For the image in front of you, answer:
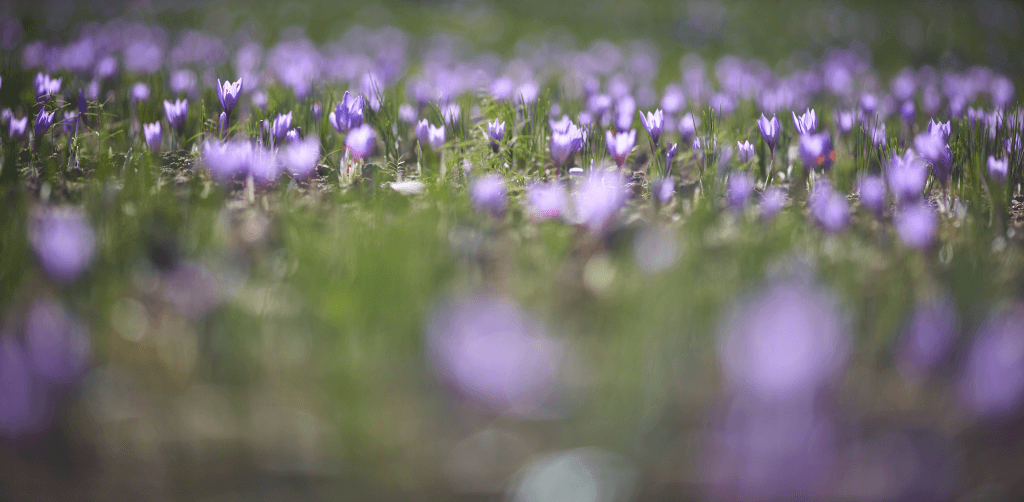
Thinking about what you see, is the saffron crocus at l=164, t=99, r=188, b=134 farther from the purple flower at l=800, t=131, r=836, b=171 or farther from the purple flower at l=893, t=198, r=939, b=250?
the purple flower at l=893, t=198, r=939, b=250

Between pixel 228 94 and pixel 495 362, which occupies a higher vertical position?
pixel 228 94

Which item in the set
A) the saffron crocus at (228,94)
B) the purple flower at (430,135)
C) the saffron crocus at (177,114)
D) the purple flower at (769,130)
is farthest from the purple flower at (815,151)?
the saffron crocus at (177,114)

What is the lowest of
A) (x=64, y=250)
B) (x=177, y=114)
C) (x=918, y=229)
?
(x=64, y=250)

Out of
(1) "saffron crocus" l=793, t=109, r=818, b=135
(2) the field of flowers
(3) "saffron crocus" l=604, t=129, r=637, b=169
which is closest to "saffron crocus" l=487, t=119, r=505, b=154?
(2) the field of flowers

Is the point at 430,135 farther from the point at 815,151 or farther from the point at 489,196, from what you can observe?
the point at 815,151

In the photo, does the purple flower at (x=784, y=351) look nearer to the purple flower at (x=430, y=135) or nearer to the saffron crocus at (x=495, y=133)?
the saffron crocus at (x=495, y=133)

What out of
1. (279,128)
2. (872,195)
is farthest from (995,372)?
(279,128)
